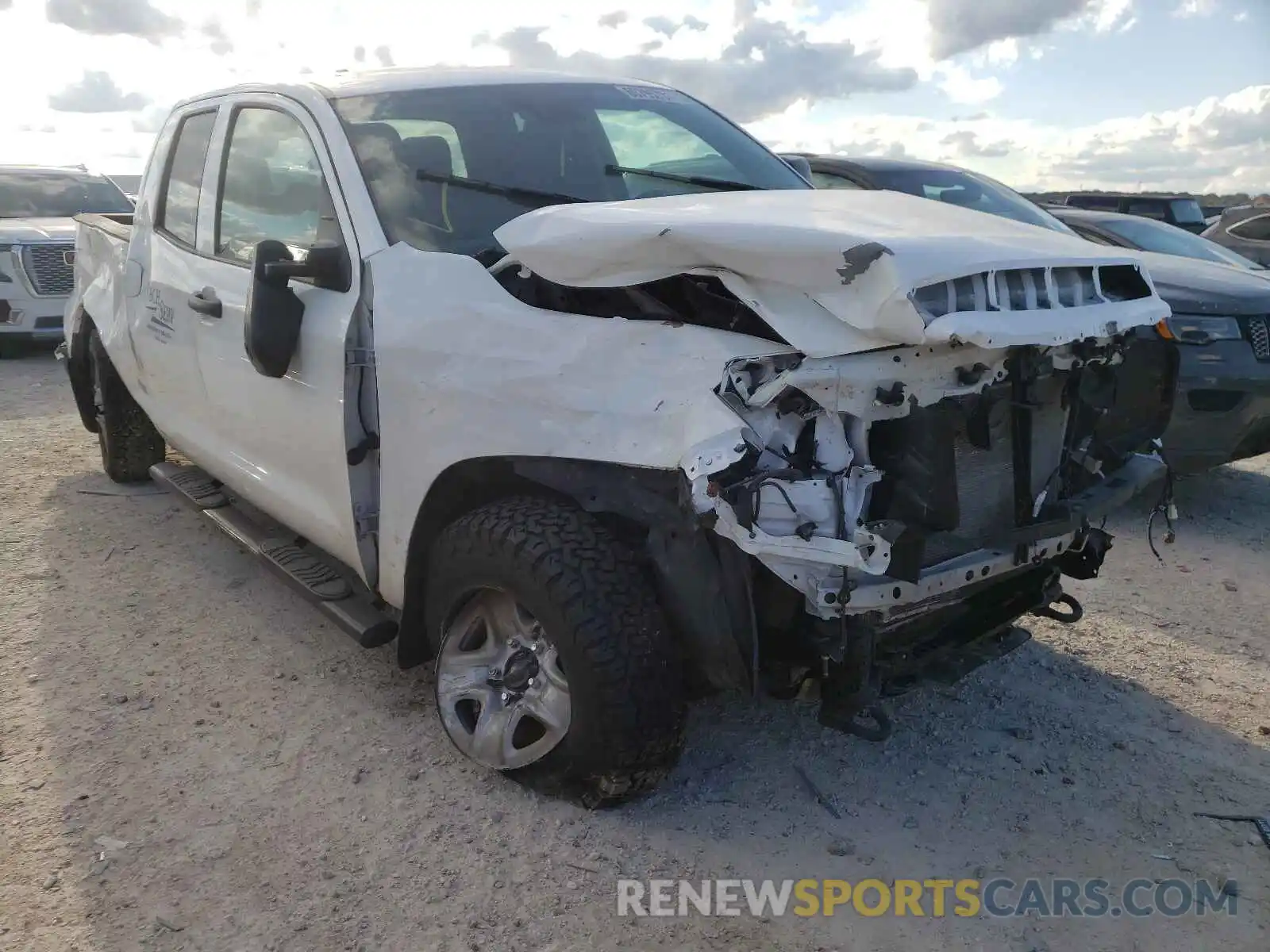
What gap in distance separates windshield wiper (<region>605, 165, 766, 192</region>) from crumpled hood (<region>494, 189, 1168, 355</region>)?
0.65 m

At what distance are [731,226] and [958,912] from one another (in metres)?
1.74

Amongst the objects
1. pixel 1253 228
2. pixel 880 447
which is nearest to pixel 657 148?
pixel 880 447

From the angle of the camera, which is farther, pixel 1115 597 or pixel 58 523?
pixel 58 523

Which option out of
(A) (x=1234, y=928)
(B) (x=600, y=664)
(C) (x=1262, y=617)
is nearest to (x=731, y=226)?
(B) (x=600, y=664)

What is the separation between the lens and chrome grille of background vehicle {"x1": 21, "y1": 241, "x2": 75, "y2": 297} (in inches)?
391

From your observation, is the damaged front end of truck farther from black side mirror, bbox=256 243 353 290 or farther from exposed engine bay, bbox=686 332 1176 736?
black side mirror, bbox=256 243 353 290

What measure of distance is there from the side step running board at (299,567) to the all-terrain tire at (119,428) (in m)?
0.89

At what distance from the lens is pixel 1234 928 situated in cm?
244

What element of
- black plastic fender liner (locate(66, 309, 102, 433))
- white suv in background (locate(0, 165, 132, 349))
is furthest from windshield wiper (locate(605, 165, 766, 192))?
white suv in background (locate(0, 165, 132, 349))

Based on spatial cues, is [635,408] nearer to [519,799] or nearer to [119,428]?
[519,799]

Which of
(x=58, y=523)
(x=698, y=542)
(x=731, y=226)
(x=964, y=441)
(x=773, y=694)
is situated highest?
(x=731, y=226)

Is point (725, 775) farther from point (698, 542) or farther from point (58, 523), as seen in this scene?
point (58, 523)

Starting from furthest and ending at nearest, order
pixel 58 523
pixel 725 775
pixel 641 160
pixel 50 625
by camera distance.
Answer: pixel 58 523
pixel 50 625
pixel 641 160
pixel 725 775

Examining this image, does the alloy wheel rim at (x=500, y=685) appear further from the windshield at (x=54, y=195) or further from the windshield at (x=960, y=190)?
the windshield at (x=54, y=195)
